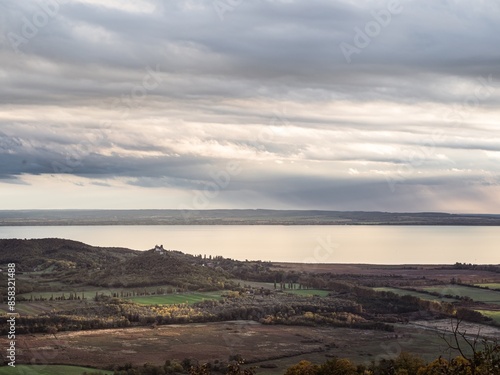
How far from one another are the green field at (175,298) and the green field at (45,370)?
3330 cm

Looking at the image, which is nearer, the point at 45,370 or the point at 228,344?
the point at 45,370

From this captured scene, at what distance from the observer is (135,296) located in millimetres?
89062

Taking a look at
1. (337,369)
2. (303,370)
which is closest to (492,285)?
(337,369)

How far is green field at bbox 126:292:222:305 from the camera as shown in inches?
3339

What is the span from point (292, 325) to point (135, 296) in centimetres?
→ 2527

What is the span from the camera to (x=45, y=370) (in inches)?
1892

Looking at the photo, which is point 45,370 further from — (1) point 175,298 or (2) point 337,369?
(1) point 175,298

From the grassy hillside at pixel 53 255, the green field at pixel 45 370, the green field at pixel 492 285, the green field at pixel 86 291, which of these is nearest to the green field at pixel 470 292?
the green field at pixel 492 285

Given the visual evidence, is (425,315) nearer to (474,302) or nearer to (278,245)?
(474,302)

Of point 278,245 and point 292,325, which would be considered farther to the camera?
point 278,245

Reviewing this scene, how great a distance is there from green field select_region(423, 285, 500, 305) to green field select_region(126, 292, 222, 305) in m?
29.0

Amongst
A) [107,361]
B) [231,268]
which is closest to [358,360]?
[107,361]

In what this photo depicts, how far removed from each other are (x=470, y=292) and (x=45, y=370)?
6275cm

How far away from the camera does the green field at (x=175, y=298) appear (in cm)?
8481
